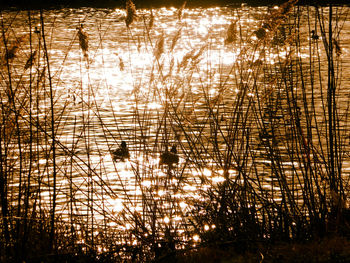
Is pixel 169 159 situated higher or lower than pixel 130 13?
lower

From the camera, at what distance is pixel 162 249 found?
2090mm

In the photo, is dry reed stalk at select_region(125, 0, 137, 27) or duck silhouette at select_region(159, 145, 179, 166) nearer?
dry reed stalk at select_region(125, 0, 137, 27)

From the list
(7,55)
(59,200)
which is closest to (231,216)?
(7,55)

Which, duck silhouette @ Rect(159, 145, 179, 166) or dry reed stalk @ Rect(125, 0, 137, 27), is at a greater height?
dry reed stalk @ Rect(125, 0, 137, 27)

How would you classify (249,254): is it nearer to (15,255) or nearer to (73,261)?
(73,261)

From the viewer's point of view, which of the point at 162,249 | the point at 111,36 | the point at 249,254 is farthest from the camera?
the point at 111,36

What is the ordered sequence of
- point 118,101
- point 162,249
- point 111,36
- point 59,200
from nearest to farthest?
point 162,249 → point 59,200 → point 118,101 → point 111,36

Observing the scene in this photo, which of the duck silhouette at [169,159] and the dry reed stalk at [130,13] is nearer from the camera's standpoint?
the dry reed stalk at [130,13]

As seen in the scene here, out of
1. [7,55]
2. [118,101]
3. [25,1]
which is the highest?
[25,1]

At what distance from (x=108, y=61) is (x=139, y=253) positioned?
12.7 meters

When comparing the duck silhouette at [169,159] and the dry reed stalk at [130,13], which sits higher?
the dry reed stalk at [130,13]

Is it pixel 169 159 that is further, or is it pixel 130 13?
pixel 169 159

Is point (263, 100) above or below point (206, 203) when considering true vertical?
above

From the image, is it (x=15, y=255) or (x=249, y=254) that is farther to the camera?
(x=15, y=255)
